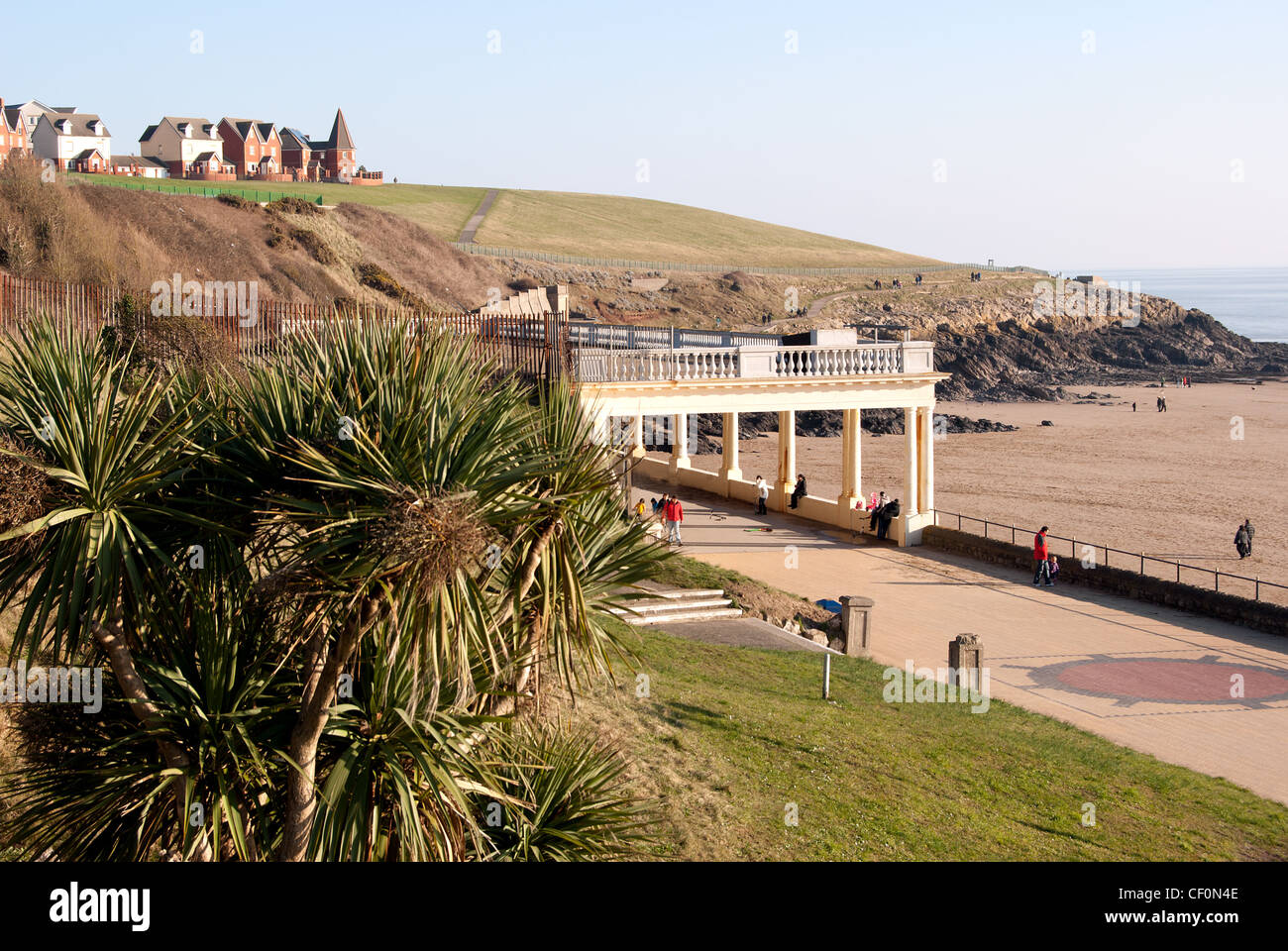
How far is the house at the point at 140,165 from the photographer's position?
114 meters

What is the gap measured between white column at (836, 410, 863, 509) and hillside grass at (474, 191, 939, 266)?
8838 centimetres

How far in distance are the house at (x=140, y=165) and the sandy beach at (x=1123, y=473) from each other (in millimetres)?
87843

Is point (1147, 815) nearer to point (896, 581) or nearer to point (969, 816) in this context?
point (969, 816)

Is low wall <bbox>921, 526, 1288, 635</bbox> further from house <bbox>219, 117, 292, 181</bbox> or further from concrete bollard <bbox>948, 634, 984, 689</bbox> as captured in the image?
house <bbox>219, 117, 292, 181</bbox>

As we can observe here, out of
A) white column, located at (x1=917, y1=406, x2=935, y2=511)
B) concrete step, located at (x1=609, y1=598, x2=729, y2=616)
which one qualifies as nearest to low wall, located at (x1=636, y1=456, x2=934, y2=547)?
white column, located at (x1=917, y1=406, x2=935, y2=511)

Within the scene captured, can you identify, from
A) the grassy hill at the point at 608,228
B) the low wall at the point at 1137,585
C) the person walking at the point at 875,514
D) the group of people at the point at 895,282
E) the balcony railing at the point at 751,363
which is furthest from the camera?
the group of people at the point at 895,282

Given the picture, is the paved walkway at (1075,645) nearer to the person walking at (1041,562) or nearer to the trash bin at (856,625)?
the person walking at (1041,562)

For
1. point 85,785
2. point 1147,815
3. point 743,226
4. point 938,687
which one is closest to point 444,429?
point 85,785

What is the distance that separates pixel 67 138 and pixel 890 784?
415 ft

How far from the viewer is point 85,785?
604 centimetres

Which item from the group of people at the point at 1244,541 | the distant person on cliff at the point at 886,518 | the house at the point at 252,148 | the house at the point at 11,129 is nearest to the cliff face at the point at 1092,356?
the distant person on cliff at the point at 886,518
